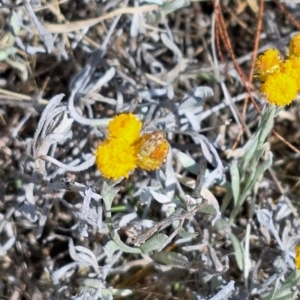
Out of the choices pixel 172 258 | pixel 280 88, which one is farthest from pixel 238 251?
pixel 280 88

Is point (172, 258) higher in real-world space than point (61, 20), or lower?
lower

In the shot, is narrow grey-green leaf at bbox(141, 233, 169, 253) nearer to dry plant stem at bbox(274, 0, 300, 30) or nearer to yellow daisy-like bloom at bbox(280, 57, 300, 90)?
yellow daisy-like bloom at bbox(280, 57, 300, 90)

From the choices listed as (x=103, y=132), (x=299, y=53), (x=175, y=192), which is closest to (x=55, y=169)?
(x=103, y=132)

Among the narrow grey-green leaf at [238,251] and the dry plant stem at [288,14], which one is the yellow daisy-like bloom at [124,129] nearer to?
→ the narrow grey-green leaf at [238,251]

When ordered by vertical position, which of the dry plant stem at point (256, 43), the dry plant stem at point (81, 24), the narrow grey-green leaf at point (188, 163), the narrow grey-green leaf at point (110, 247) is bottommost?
the narrow grey-green leaf at point (110, 247)

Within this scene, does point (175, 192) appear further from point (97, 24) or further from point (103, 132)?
point (97, 24)

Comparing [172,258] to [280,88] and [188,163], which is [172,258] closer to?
[188,163]

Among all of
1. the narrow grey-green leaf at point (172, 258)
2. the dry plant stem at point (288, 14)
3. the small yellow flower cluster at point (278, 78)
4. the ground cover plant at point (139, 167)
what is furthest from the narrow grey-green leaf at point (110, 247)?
the dry plant stem at point (288, 14)
